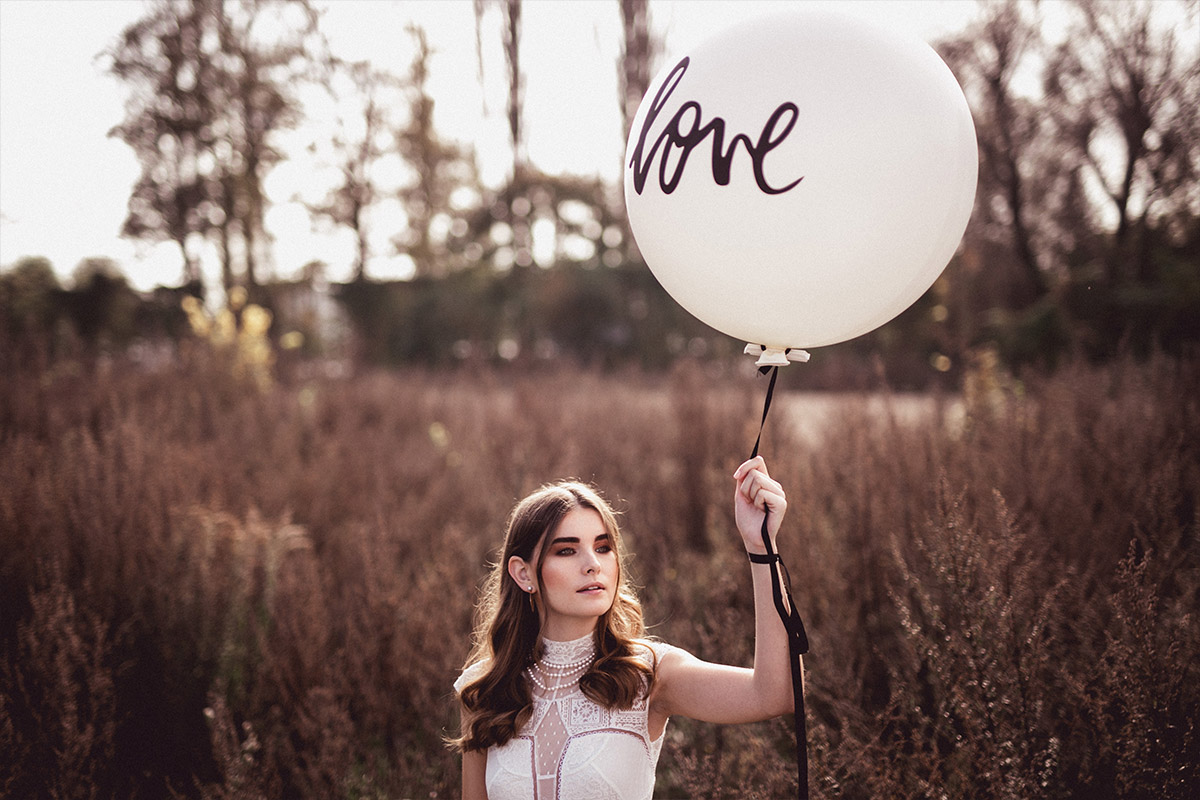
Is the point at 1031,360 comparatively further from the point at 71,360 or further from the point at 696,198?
the point at 71,360

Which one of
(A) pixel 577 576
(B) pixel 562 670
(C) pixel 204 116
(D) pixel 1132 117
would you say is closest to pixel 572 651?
(B) pixel 562 670

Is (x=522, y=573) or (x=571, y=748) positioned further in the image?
(x=522, y=573)

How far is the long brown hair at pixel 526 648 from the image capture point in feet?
5.12

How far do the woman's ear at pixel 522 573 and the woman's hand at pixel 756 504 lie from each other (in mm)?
490

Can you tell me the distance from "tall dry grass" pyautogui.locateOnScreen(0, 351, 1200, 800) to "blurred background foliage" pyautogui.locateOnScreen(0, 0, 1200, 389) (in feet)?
3.44

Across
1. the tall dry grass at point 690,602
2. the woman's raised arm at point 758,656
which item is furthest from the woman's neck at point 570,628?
the tall dry grass at point 690,602

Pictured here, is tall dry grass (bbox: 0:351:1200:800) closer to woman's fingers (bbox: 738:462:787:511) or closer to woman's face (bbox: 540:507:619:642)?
woman's face (bbox: 540:507:619:642)

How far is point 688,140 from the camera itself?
4.79ft

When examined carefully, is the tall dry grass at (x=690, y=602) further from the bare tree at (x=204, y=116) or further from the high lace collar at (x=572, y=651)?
the bare tree at (x=204, y=116)

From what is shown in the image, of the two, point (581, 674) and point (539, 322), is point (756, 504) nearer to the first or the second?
point (581, 674)

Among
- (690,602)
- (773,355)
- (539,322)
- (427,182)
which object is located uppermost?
(427,182)

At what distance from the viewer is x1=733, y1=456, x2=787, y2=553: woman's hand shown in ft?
4.61

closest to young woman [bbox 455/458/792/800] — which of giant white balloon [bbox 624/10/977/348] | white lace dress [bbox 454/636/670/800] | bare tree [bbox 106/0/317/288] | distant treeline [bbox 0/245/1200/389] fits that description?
white lace dress [bbox 454/636/670/800]

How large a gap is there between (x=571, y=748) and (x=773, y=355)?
2.94 ft
